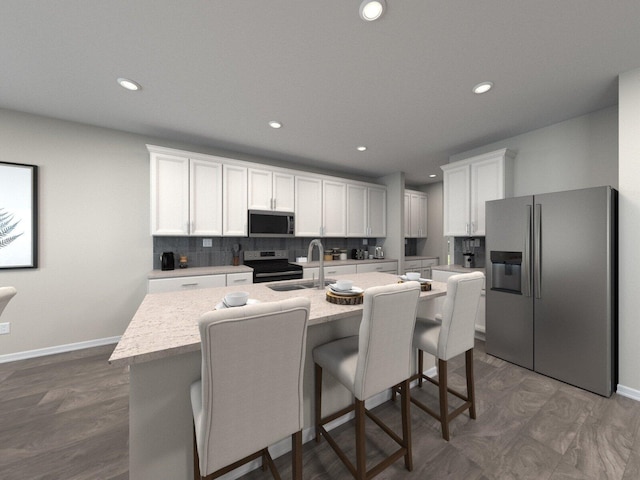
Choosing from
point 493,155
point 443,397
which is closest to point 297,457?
point 443,397

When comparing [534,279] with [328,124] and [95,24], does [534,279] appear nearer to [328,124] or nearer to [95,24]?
[328,124]

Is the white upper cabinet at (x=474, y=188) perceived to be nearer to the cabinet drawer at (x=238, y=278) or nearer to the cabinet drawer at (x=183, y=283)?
the cabinet drawer at (x=238, y=278)

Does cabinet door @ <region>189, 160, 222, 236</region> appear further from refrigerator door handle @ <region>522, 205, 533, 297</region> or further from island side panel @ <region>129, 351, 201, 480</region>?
refrigerator door handle @ <region>522, 205, 533, 297</region>

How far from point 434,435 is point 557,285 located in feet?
5.91

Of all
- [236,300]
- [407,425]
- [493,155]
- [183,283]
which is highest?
[493,155]

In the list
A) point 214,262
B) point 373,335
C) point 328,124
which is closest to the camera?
point 373,335

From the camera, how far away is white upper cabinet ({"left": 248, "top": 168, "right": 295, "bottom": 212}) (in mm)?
3730

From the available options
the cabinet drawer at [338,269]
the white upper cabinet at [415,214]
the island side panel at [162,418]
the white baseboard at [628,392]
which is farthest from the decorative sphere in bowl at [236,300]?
the white upper cabinet at [415,214]

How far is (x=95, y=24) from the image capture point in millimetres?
1549

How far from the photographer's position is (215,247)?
374 cm

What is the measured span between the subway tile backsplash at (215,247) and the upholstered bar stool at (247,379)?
9.42 feet

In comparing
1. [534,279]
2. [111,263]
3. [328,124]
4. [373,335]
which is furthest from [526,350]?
[111,263]

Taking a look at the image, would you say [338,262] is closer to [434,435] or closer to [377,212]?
[377,212]

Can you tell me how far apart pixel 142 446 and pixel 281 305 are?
929mm
